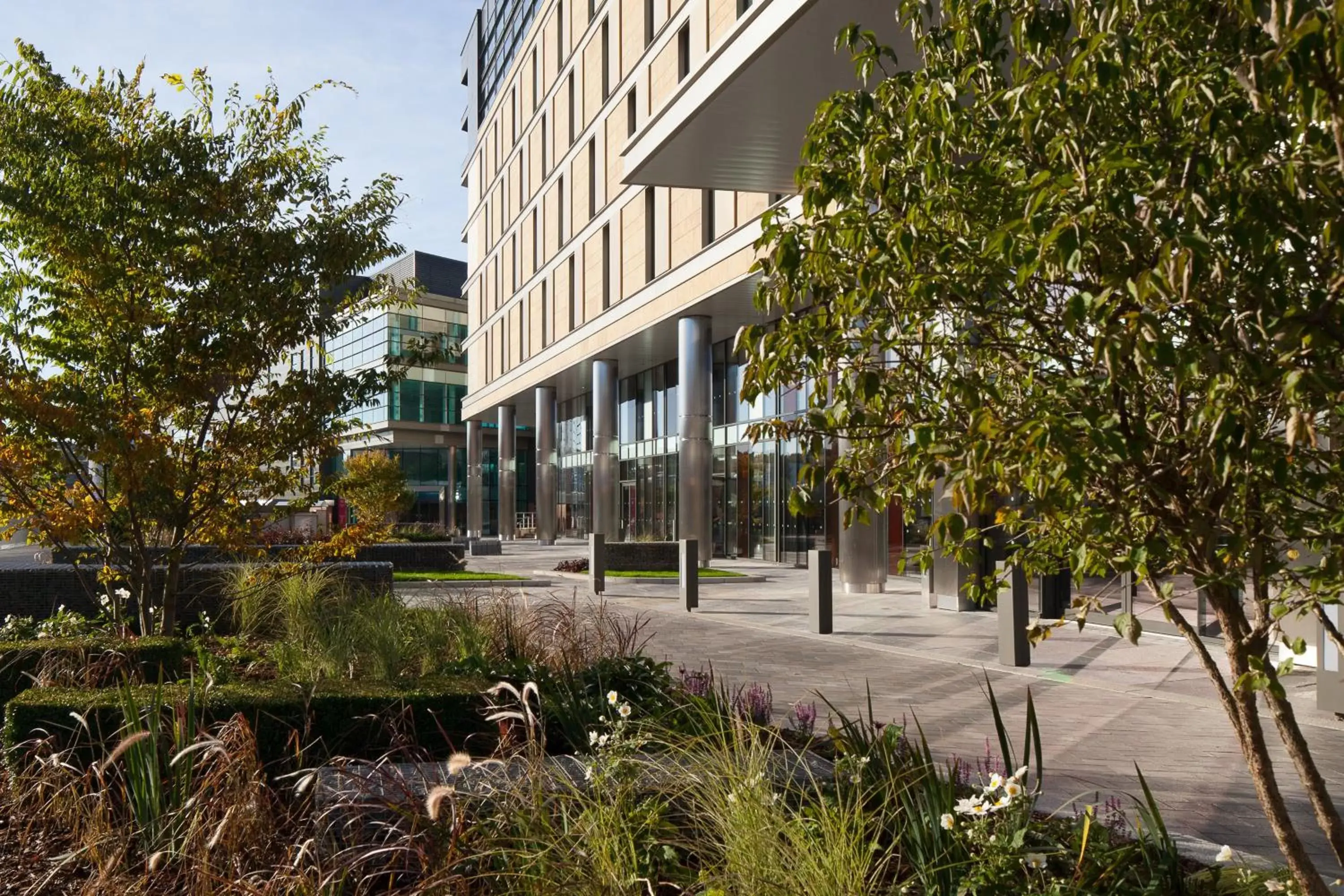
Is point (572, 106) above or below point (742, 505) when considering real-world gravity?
above

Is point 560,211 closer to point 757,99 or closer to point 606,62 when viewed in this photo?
point 606,62

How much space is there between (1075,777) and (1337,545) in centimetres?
433

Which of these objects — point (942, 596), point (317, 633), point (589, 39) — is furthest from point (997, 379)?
point (589, 39)

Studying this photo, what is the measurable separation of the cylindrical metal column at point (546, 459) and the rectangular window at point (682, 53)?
788 inches

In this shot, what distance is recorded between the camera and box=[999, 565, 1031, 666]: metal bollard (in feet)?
38.6

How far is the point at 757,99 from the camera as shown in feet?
56.2

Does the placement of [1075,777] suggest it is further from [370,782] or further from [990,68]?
[990,68]

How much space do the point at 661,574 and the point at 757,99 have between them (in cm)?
1144

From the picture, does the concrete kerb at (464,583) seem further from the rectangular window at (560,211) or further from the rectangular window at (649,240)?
the rectangular window at (560,211)

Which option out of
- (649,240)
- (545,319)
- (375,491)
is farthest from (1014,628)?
(545,319)

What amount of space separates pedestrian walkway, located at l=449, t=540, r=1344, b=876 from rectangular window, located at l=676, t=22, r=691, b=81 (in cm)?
1590

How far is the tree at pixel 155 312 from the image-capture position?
886 centimetres

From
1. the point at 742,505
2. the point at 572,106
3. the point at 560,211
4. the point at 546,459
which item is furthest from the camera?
the point at 546,459

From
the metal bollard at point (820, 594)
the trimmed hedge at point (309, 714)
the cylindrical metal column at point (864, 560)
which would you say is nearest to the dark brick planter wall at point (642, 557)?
the cylindrical metal column at point (864, 560)
